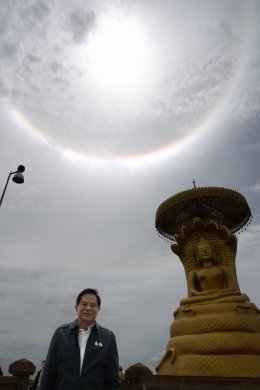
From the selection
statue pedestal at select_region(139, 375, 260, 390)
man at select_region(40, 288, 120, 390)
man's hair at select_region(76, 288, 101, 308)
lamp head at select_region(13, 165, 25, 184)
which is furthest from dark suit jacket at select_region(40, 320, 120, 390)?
lamp head at select_region(13, 165, 25, 184)

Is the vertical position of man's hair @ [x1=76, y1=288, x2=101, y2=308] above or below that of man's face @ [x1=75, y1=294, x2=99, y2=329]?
above

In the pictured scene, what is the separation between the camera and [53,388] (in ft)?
10.1

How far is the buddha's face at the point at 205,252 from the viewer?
13102 millimetres

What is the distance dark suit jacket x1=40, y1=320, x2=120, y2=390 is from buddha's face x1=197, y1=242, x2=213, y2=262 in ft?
34.5

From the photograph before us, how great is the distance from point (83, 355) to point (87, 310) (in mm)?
443

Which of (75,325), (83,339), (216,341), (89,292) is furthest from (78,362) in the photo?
(216,341)

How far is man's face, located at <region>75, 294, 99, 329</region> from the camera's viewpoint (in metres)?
3.23

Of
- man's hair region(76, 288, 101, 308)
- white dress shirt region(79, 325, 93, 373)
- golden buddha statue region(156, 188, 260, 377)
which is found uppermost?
golden buddha statue region(156, 188, 260, 377)

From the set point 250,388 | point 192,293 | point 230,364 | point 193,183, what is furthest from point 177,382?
point 193,183

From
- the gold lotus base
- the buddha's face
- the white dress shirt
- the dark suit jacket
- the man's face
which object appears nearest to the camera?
the dark suit jacket

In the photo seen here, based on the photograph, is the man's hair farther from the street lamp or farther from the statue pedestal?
the street lamp

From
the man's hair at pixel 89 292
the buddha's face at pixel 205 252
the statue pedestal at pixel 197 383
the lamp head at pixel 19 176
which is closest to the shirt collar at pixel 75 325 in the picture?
the man's hair at pixel 89 292

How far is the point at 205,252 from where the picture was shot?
13.2 meters

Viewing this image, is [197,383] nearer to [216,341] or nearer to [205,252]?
[216,341]
